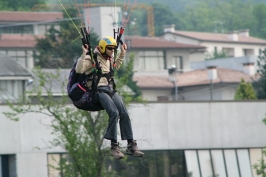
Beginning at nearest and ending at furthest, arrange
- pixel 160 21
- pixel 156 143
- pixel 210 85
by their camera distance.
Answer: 1. pixel 156 143
2. pixel 210 85
3. pixel 160 21

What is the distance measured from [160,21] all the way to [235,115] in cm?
11375

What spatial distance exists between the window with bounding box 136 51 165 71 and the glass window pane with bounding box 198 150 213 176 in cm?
4291

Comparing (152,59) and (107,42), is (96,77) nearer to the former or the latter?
(107,42)

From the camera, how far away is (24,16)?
85.6 m

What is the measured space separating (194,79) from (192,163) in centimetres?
3426

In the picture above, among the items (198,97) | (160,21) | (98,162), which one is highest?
(160,21)

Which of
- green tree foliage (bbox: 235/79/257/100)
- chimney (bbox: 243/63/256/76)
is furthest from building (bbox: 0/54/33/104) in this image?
chimney (bbox: 243/63/256/76)

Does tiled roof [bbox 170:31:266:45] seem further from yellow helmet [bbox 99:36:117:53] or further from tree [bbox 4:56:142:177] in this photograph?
yellow helmet [bbox 99:36:117:53]

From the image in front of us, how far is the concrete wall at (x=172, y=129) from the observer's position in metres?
31.8

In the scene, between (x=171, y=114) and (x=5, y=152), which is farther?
(x=171, y=114)

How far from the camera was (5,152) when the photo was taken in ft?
104

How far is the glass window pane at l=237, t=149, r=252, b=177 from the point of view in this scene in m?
36.0

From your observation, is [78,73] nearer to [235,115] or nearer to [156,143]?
[156,143]

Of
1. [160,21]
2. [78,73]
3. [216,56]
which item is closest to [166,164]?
[78,73]
